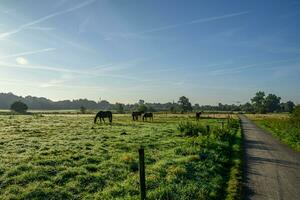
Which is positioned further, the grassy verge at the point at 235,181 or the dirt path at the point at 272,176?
the dirt path at the point at 272,176

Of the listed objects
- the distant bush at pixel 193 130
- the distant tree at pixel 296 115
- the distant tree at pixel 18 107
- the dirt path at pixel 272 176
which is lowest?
the dirt path at pixel 272 176

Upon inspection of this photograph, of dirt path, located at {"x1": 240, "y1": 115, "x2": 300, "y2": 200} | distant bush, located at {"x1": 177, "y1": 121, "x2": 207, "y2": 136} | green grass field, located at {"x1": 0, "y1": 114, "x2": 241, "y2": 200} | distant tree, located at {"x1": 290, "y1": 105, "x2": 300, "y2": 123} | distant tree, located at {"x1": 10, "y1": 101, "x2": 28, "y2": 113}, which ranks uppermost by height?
distant tree, located at {"x1": 10, "y1": 101, "x2": 28, "y2": 113}

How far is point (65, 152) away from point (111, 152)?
9.30ft

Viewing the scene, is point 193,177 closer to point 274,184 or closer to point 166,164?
point 166,164

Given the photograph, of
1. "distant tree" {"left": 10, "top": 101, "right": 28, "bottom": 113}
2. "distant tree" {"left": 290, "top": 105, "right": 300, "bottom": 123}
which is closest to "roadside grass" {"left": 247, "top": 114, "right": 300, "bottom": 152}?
"distant tree" {"left": 290, "top": 105, "right": 300, "bottom": 123}

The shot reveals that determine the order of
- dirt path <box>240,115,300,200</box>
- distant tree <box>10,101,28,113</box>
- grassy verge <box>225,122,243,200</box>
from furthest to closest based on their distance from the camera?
distant tree <box>10,101,28,113</box>
dirt path <box>240,115,300,200</box>
grassy verge <box>225,122,243,200</box>

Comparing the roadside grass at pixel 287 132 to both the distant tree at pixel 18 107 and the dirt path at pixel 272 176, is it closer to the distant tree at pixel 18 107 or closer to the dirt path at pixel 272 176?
the dirt path at pixel 272 176

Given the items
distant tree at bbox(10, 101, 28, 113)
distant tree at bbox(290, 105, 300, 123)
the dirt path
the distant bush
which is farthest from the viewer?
distant tree at bbox(10, 101, 28, 113)

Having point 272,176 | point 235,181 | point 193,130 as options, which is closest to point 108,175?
point 235,181

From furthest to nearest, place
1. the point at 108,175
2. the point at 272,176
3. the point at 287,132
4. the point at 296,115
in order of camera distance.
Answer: the point at 296,115 < the point at 287,132 < the point at 272,176 < the point at 108,175

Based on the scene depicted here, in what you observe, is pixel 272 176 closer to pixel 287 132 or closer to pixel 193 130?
pixel 193 130

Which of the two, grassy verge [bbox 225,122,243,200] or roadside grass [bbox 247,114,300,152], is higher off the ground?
roadside grass [bbox 247,114,300,152]

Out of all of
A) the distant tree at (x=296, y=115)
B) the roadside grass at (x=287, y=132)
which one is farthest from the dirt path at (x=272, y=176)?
the distant tree at (x=296, y=115)

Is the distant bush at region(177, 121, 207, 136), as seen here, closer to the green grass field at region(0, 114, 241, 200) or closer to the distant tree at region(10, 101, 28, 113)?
the green grass field at region(0, 114, 241, 200)
